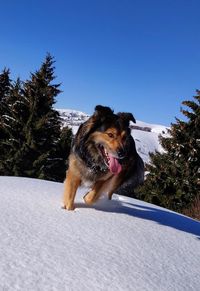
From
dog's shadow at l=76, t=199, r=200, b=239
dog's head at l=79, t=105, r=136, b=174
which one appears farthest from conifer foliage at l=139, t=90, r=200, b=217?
dog's head at l=79, t=105, r=136, b=174

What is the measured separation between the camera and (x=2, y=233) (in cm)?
323

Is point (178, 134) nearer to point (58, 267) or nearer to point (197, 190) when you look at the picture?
point (197, 190)

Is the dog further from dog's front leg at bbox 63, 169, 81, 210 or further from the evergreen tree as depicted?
the evergreen tree

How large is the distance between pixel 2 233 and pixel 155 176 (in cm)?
1807

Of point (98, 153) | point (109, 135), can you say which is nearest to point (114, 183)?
point (98, 153)

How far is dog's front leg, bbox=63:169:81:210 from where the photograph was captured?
16.3 ft

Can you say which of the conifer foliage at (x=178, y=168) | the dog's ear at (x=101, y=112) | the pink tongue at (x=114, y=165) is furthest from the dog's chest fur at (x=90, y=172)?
the conifer foliage at (x=178, y=168)

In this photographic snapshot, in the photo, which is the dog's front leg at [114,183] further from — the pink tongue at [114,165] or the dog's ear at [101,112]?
the dog's ear at [101,112]

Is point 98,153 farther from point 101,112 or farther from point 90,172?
point 101,112

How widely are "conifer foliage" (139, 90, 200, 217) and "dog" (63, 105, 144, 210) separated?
586 inches

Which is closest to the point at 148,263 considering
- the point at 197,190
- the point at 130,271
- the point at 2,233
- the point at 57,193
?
the point at 130,271

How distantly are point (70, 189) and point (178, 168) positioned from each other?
627 inches

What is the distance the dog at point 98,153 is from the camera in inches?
201

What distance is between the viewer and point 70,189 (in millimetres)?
5215
